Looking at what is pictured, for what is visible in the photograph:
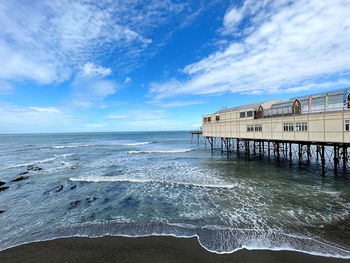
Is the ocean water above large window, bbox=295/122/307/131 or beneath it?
beneath

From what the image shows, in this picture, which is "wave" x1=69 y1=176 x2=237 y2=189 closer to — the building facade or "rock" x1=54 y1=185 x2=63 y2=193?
"rock" x1=54 y1=185 x2=63 y2=193

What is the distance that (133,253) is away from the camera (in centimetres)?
753

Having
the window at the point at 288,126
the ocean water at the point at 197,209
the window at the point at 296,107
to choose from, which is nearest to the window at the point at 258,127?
the window at the point at 288,126

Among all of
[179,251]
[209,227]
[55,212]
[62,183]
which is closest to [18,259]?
[55,212]

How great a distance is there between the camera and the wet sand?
7086 mm

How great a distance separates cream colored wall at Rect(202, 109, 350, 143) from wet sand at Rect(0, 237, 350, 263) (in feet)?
43.8

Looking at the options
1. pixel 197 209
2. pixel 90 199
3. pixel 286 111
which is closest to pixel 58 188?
pixel 90 199

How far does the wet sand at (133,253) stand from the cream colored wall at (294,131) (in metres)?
13.3

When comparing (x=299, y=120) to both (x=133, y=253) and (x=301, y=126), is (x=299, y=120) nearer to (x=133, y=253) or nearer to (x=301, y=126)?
(x=301, y=126)

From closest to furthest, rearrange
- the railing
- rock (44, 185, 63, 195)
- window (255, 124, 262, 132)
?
rock (44, 185, 63, 195) < the railing < window (255, 124, 262, 132)

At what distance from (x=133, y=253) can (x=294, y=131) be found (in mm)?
20865

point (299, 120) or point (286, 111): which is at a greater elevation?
point (286, 111)

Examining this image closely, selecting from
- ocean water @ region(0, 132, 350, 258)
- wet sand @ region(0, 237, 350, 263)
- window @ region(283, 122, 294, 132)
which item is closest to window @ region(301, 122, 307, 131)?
window @ region(283, 122, 294, 132)

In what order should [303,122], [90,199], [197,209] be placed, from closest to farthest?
[197,209], [90,199], [303,122]
